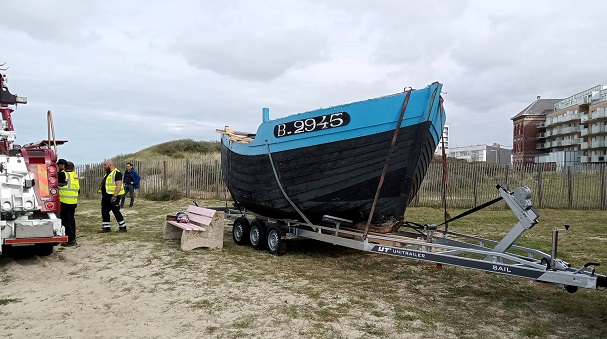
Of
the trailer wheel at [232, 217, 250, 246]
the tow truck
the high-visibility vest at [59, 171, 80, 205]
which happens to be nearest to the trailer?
the trailer wheel at [232, 217, 250, 246]

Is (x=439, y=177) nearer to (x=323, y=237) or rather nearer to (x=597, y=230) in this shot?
(x=597, y=230)

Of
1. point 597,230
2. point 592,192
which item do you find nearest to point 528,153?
point 592,192

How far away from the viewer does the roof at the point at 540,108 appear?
64300 millimetres

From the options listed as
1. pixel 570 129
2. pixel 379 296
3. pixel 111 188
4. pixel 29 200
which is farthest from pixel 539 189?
pixel 570 129

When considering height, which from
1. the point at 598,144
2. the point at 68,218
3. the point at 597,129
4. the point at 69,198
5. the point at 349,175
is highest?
the point at 597,129

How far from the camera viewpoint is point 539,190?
1573 cm

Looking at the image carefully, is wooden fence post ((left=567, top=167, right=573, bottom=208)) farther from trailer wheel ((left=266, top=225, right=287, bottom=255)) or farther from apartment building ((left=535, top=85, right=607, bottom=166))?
apartment building ((left=535, top=85, right=607, bottom=166))

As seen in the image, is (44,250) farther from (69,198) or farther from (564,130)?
(564,130)

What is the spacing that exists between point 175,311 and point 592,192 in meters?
15.3

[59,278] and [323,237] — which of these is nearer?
[59,278]

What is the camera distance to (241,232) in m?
8.25

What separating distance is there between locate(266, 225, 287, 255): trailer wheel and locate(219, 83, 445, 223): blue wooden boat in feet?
0.90

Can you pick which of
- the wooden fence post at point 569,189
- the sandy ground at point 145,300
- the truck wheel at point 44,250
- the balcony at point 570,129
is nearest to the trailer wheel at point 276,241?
the sandy ground at point 145,300

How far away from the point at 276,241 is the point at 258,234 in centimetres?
52
